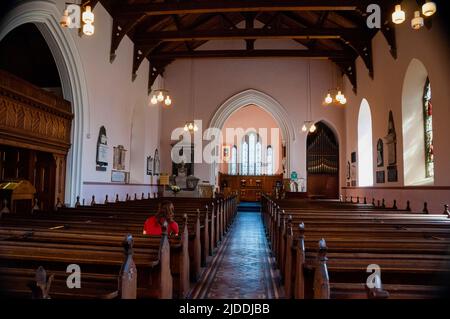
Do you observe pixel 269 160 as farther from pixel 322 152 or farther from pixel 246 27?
pixel 246 27

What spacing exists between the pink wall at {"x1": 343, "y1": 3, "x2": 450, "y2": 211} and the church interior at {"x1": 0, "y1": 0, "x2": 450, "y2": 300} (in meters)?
0.05

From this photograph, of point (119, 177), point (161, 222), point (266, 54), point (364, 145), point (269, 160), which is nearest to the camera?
point (161, 222)

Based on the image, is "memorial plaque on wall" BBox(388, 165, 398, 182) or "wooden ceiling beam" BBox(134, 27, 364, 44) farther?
Result: "wooden ceiling beam" BBox(134, 27, 364, 44)

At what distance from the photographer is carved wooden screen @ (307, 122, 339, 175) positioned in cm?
1435

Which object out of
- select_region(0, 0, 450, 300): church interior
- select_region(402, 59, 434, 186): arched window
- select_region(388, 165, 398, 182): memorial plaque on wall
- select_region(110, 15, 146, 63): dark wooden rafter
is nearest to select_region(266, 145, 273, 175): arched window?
select_region(0, 0, 450, 300): church interior

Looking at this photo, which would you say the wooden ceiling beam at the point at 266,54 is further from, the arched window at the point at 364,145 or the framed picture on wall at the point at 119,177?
the framed picture on wall at the point at 119,177

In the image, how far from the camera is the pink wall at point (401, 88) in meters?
5.88

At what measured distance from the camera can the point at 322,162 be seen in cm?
1442

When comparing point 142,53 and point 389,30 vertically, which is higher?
point 142,53

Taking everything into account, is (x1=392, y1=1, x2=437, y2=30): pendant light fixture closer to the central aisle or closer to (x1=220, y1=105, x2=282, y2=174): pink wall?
the central aisle

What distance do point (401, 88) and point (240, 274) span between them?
6011mm

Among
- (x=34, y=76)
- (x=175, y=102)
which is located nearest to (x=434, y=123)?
(x=34, y=76)

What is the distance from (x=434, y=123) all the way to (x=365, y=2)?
360 centimetres

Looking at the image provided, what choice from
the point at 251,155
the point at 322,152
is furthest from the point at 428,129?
the point at 251,155
